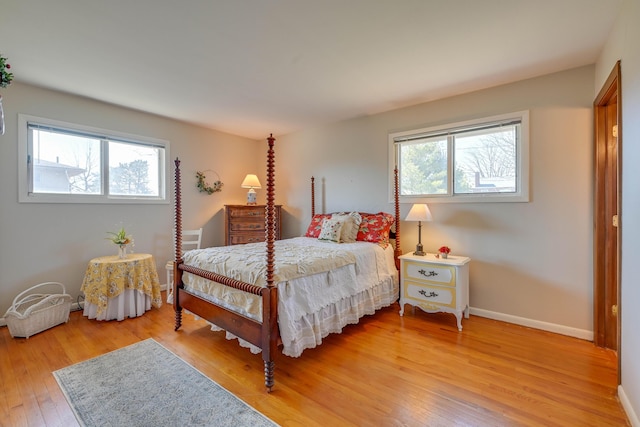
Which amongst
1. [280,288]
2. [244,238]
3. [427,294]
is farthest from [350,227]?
[244,238]

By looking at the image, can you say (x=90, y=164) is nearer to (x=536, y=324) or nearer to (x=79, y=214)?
(x=79, y=214)

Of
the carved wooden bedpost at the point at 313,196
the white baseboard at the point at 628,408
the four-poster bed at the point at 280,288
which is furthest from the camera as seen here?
the carved wooden bedpost at the point at 313,196

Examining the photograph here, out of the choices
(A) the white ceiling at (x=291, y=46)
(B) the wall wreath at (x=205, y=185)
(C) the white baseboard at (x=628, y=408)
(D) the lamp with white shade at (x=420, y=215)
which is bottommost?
(C) the white baseboard at (x=628, y=408)

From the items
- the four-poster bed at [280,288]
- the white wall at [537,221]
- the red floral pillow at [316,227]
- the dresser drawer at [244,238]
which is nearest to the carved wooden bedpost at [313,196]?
the red floral pillow at [316,227]

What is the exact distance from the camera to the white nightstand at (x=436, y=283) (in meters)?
2.83

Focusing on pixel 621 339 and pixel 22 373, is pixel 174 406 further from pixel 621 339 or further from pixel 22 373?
pixel 621 339

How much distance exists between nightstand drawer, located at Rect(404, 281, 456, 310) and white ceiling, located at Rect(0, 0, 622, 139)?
2.13m

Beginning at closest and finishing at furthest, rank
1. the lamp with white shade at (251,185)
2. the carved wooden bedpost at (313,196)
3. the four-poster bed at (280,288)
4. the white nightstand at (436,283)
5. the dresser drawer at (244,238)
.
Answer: the four-poster bed at (280,288) < the white nightstand at (436,283) < the dresser drawer at (244,238) < the carved wooden bedpost at (313,196) < the lamp with white shade at (251,185)

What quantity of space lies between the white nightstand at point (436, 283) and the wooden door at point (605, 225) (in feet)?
3.37

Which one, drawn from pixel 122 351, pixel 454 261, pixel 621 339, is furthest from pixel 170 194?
pixel 621 339

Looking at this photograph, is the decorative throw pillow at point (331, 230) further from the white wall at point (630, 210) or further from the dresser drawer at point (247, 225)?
the white wall at point (630, 210)

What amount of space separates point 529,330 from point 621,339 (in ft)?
3.41

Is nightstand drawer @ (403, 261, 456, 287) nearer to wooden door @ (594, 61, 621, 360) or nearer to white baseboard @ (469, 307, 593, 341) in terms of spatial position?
white baseboard @ (469, 307, 593, 341)

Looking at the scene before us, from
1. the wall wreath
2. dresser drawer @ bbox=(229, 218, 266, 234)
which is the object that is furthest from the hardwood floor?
the wall wreath
